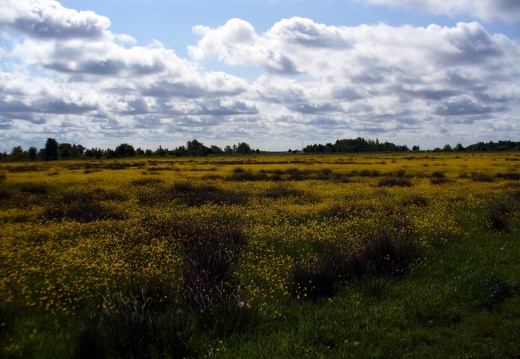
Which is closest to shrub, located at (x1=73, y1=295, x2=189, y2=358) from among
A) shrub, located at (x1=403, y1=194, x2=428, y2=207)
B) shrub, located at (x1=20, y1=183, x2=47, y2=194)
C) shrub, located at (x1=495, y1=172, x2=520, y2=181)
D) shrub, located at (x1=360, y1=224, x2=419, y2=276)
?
shrub, located at (x1=360, y1=224, x2=419, y2=276)

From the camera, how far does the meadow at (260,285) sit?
527 cm

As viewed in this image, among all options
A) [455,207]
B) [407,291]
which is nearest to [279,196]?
[455,207]

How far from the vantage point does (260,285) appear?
789 centimetres

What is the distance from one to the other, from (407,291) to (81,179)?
2495 cm

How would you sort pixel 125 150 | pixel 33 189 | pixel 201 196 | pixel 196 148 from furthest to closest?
pixel 196 148
pixel 125 150
pixel 33 189
pixel 201 196

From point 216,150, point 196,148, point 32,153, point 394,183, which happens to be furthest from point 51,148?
point 394,183

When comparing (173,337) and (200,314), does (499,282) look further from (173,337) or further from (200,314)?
(173,337)

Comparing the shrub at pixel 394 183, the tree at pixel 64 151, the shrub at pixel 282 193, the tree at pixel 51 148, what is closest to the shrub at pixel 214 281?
the shrub at pixel 282 193

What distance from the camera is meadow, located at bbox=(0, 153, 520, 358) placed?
17.3 ft

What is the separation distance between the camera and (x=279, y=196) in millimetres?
20125

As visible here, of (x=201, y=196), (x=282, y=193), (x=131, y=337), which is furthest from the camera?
(x=282, y=193)

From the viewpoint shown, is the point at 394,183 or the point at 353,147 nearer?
the point at 394,183

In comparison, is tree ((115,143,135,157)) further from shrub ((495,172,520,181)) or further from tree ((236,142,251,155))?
shrub ((495,172,520,181))

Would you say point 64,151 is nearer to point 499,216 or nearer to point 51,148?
point 51,148
